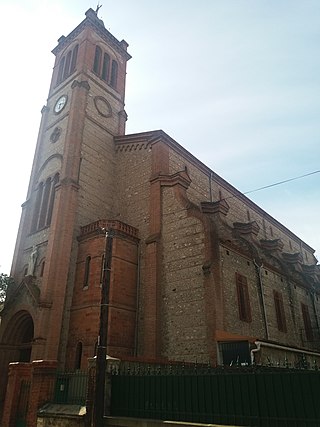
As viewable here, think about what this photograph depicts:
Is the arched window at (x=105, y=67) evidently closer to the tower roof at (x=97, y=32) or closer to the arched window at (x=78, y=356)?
the tower roof at (x=97, y=32)

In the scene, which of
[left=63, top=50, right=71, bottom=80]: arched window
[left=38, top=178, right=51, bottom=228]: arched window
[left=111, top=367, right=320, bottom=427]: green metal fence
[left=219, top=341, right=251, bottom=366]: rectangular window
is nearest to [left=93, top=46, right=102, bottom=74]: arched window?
[left=63, top=50, right=71, bottom=80]: arched window

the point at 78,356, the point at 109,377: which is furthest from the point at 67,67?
the point at 109,377

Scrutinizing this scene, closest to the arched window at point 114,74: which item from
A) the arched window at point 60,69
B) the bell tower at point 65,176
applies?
the bell tower at point 65,176

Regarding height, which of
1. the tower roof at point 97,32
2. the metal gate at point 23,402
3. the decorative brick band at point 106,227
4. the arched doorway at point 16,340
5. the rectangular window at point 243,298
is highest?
the tower roof at point 97,32

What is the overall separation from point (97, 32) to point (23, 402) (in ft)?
90.0

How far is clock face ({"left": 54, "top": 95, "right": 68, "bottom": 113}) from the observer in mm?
26188

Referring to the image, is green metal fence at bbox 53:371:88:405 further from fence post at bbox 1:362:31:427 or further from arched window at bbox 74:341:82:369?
arched window at bbox 74:341:82:369

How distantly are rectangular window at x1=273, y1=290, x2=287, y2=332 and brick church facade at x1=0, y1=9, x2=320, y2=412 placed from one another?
0.12 meters

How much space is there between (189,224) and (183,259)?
76.0 inches

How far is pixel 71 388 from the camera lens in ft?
37.7

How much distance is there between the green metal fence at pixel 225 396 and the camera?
695cm

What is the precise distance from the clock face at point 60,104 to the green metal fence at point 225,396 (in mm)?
21371

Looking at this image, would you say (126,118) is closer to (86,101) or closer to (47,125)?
(86,101)

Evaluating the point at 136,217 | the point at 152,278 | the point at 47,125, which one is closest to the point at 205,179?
the point at 136,217
